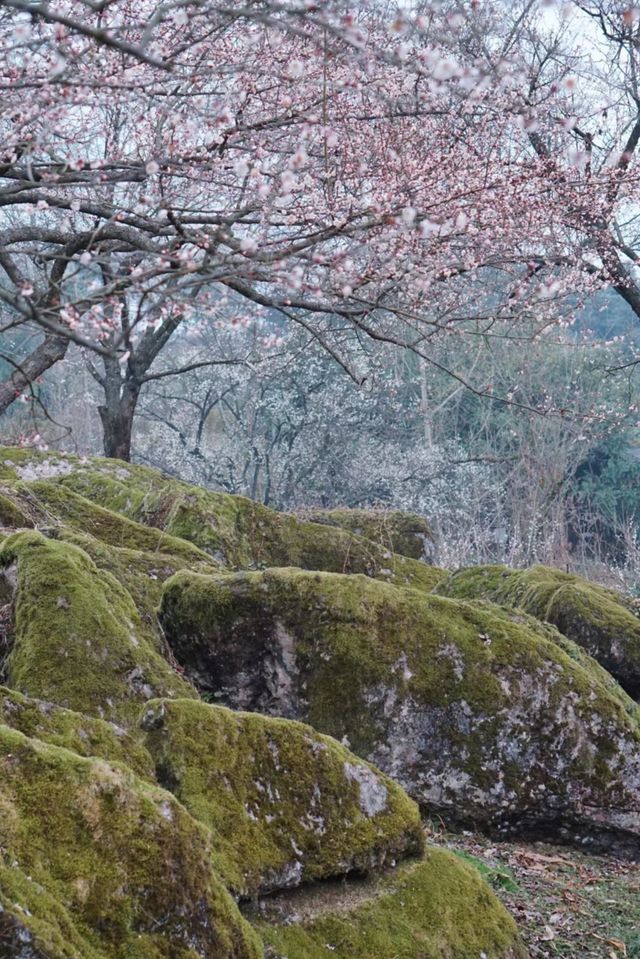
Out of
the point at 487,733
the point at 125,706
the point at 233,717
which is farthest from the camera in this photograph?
the point at 487,733

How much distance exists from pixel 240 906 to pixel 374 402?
82.5 ft

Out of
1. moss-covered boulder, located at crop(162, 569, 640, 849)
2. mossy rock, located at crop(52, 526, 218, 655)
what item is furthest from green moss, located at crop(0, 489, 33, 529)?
moss-covered boulder, located at crop(162, 569, 640, 849)

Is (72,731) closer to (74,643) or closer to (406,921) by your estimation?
(74,643)

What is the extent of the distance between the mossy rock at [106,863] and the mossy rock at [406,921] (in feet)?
1.45

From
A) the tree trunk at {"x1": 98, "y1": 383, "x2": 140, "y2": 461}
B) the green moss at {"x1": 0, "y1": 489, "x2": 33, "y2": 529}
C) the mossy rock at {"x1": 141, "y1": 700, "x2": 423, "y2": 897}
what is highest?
the tree trunk at {"x1": 98, "y1": 383, "x2": 140, "y2": 461}

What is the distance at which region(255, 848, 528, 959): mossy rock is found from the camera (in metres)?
3.38

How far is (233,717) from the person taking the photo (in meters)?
3.77

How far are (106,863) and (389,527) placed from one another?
9009 mm

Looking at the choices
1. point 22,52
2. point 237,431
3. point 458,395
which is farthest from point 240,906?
point 458,395

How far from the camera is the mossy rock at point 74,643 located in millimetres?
4348

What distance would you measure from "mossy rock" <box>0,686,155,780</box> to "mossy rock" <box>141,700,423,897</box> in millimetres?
124

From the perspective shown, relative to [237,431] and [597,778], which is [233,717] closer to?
[597,778]

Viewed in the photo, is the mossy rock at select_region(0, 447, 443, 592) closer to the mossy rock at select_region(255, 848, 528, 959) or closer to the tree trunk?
the mossy rock at select_region(255, 848, 528, 959)

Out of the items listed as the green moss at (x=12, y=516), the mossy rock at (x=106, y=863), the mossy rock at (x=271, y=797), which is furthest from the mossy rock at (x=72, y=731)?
the green moss at (x=12, y=516)
